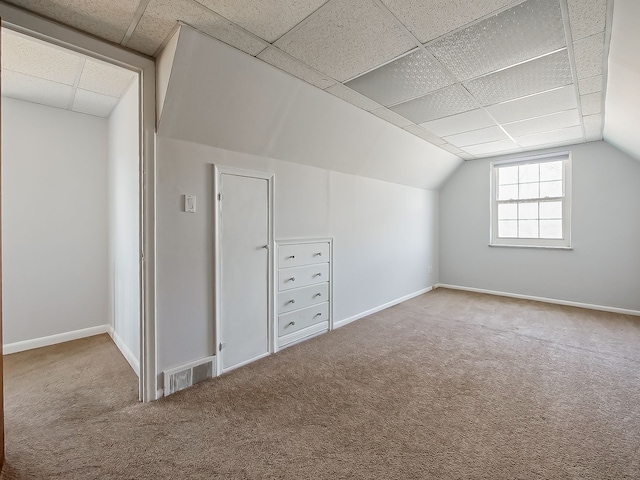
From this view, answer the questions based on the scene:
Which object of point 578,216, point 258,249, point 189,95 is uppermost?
point 189,95

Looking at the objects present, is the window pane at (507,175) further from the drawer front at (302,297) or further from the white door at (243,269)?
the white door at (243,269)

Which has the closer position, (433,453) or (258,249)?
(433,453)

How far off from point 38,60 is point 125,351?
2578 millimetres

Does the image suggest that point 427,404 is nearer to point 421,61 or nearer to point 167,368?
point 167,368

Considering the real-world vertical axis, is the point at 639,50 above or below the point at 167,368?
above

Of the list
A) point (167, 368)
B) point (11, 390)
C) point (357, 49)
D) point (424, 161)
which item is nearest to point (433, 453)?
point (167, 368)

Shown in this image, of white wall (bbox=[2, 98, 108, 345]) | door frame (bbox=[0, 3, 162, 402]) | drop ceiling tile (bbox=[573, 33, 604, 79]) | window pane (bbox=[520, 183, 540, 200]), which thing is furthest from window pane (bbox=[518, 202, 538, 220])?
white wall (bbox=[2, 98, 108, 345])

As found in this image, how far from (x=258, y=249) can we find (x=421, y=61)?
207 cm

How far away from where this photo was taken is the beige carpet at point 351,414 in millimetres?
1581

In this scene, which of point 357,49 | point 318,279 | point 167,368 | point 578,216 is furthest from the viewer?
point 578,216

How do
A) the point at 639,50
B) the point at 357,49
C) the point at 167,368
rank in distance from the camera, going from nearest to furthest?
Answer: the point at 639,50 < the point at 357,49 < the point at 167,368

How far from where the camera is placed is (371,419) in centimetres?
196

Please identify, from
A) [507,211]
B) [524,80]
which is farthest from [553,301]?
[524,80]

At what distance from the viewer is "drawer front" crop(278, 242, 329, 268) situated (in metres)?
3.10
